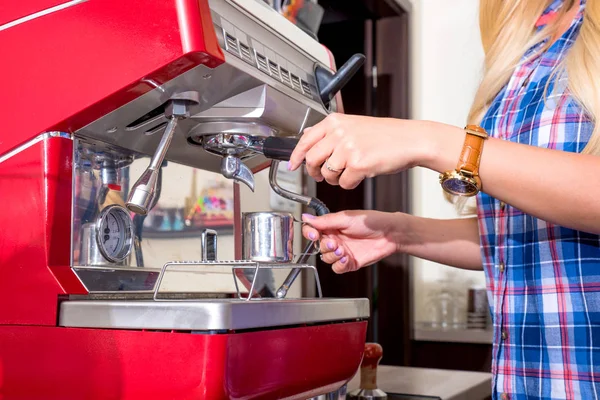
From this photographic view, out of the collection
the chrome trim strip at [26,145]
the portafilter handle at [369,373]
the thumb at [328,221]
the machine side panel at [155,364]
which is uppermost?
the chrome trim strip at [26,145]

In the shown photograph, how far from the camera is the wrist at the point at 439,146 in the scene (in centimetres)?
74

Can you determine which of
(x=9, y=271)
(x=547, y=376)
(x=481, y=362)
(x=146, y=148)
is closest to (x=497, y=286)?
(x=547, y=376)

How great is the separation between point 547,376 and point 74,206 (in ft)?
1.93

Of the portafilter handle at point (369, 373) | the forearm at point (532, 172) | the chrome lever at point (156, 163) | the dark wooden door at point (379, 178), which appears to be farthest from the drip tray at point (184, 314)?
the dark wooden door at point (379, 178)

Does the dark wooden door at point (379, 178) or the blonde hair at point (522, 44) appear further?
the dark wooden door at point (379, 178)

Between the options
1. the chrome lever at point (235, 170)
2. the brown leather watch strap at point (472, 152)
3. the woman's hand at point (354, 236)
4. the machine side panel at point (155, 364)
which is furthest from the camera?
the woman's hand at point (354, 236)

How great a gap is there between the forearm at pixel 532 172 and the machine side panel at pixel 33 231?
1.24ft

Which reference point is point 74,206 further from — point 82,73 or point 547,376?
point 547,376

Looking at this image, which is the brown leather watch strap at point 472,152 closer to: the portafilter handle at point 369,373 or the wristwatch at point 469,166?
the wristwatch at point 469,166

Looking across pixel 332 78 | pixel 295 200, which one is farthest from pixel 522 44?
pixel 295 200

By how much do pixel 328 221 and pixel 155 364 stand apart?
37 centimetres

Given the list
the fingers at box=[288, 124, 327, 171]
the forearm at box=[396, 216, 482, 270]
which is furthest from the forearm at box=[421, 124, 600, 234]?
the forearm at box=[396, 216, 482, 270]

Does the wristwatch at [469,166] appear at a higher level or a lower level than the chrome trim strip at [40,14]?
lower

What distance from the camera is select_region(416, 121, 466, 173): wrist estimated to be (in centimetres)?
74
